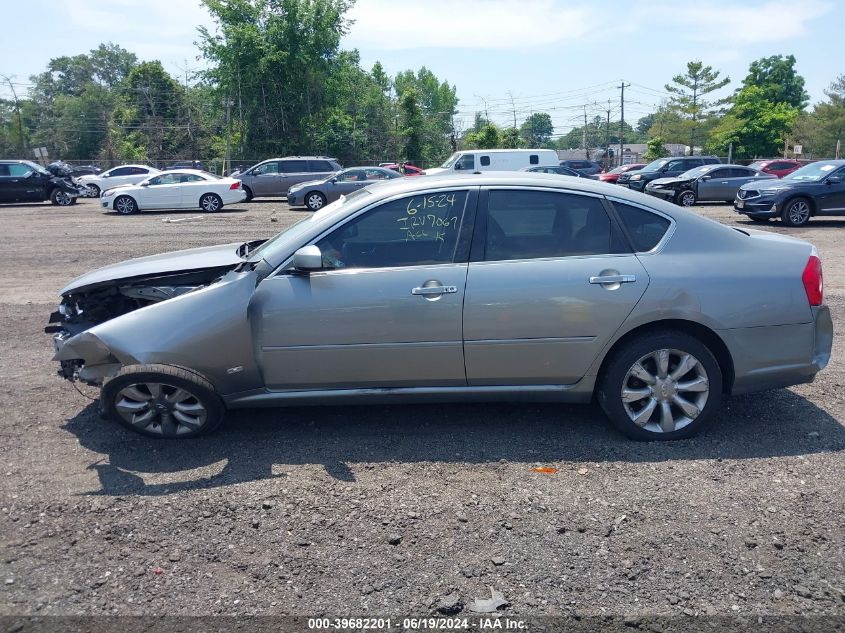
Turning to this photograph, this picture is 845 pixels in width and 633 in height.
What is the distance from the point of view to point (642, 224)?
14.9 ft

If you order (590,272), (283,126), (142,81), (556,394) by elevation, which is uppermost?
(142,81)

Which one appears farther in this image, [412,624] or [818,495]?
[818,495]

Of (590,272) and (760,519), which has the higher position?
(590,272)

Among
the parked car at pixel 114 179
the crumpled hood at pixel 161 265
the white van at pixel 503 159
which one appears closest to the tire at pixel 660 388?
the crumpled hood at pixel 161 265

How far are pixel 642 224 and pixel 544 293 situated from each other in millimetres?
851

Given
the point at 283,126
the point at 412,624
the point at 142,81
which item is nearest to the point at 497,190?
the point at 412,624

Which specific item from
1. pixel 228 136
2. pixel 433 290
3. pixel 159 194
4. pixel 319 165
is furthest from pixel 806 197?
pixel 228 136

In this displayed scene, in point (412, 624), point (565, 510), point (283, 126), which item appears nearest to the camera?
point (412, 624)

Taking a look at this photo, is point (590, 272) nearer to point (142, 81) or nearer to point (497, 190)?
point (497, 190)

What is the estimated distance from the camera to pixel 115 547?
3416mm

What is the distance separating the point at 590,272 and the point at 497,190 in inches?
32.1

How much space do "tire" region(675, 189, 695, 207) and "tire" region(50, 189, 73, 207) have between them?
74.5 ft

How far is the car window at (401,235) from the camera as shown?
14.6 feet

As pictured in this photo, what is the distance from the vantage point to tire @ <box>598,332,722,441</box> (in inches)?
172
